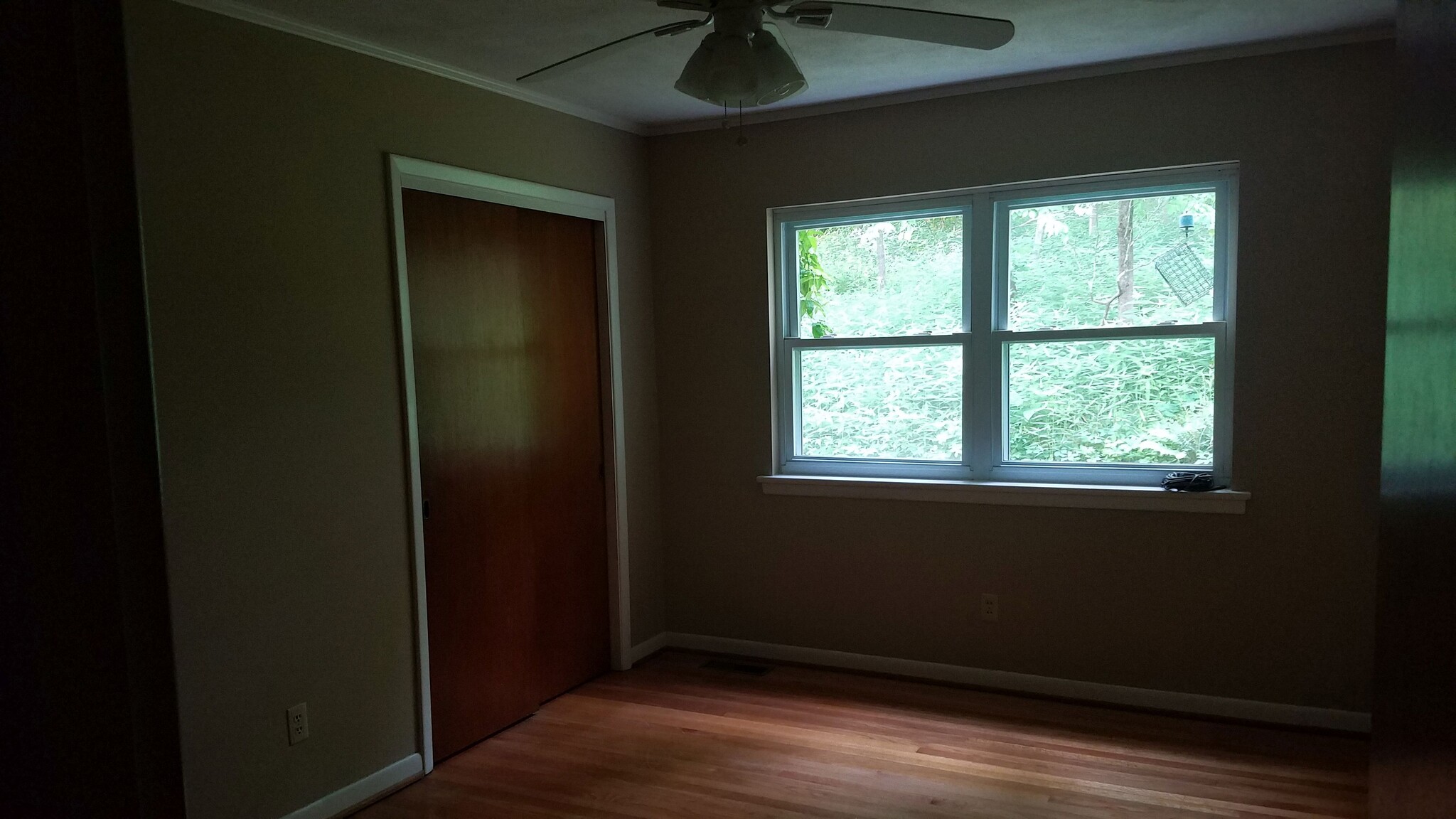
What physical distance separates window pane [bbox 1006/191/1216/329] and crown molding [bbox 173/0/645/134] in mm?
1862

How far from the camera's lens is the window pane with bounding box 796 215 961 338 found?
377 centimetres

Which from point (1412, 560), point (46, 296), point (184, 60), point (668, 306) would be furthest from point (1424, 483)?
point (668, 306)

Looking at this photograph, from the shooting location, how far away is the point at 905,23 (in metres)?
2.04

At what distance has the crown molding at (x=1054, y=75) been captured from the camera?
9.77 feet

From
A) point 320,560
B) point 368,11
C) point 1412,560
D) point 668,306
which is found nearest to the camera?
point 1412,560

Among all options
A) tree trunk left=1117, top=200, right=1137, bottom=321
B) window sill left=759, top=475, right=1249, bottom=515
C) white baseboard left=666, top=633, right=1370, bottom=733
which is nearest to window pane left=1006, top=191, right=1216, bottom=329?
tree trunk left=1117, top=200, right=1137, bottom=321

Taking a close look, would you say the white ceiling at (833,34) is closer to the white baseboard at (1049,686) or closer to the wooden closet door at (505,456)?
the wooden closet door at (505,456)

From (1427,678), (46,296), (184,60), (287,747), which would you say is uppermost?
(184,60)

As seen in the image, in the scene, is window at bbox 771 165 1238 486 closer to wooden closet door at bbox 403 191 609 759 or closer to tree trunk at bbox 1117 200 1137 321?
tree trunk at bbox 1117 200 1137 321

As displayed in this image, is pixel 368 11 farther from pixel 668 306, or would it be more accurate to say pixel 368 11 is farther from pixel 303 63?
pixel 668 306

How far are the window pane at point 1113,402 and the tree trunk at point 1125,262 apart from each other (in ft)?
0.48

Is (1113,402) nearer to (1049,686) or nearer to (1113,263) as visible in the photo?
(1113,263)

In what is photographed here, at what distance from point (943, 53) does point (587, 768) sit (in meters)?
2.81

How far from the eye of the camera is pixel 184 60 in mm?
2307
